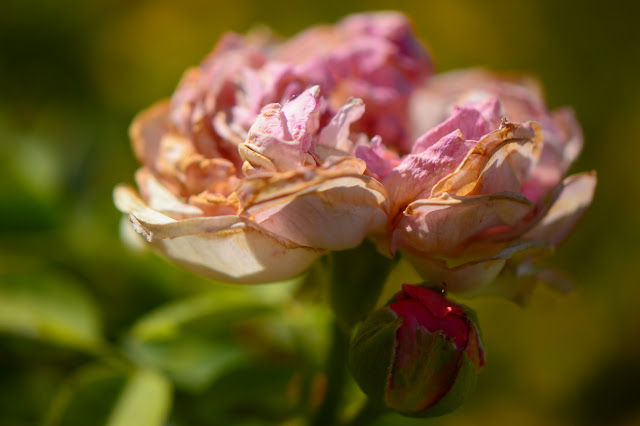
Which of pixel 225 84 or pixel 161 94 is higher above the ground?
pixel 225 84

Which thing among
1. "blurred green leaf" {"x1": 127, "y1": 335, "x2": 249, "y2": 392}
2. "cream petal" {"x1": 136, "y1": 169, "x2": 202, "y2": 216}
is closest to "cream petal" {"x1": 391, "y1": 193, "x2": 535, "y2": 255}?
"cream petal" {"x1": 136, "y1": 169, "x2": 202, "y2": 216}

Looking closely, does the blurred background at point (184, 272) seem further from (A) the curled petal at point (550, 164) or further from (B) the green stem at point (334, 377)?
(A) the curled petal at point (550, 164)

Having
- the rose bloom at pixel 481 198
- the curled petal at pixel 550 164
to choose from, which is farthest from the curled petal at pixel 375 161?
the curled petal at pixel 550 164

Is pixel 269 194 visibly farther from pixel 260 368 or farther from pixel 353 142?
pixel 260 368

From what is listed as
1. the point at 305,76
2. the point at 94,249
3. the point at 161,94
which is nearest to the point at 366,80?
the point at 305,76

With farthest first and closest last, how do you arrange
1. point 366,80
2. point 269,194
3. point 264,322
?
point 264,322
point 366,80
point 269,194

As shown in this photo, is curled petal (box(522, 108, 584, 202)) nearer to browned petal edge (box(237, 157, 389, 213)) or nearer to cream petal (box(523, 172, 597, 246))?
cream petal (box(523, 172, 597, 246))
